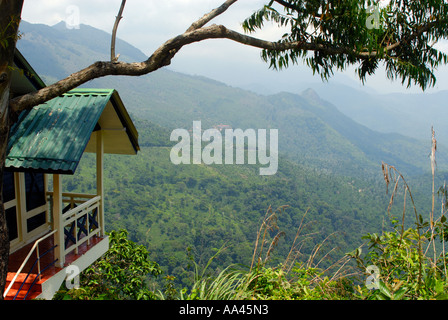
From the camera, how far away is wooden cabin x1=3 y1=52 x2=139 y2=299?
13.3 feet

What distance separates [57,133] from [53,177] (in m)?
0.51

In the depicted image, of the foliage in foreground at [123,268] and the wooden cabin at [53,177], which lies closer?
the wooden cabin at [53,177]

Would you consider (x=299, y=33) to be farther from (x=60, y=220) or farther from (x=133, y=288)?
(x=133, y=288)

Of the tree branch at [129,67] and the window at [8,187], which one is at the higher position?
the tree branch at [129,67]

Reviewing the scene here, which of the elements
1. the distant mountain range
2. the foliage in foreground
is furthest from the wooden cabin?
the distant mountain range

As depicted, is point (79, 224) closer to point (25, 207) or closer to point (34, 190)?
point (25, 207)

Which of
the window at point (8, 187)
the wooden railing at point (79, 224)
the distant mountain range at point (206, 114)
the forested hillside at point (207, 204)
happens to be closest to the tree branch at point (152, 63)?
the wooden railing at point (79, 224)

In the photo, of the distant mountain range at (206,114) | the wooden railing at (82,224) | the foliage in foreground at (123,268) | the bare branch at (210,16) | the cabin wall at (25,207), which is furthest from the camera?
the distant mountain range at (206,114)

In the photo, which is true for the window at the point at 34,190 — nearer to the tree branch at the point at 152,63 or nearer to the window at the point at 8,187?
the window at the point at 8,187

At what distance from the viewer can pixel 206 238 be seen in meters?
42.6

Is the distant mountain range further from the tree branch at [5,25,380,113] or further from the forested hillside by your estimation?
the tree branch at [5,25,380,113]

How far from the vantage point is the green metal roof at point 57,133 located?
3.99 metres

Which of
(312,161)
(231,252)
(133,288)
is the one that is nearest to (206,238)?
(231,252)

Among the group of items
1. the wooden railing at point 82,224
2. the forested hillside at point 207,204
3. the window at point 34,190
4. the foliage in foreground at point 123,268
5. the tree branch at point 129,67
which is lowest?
the forested hillside at point 207,204
